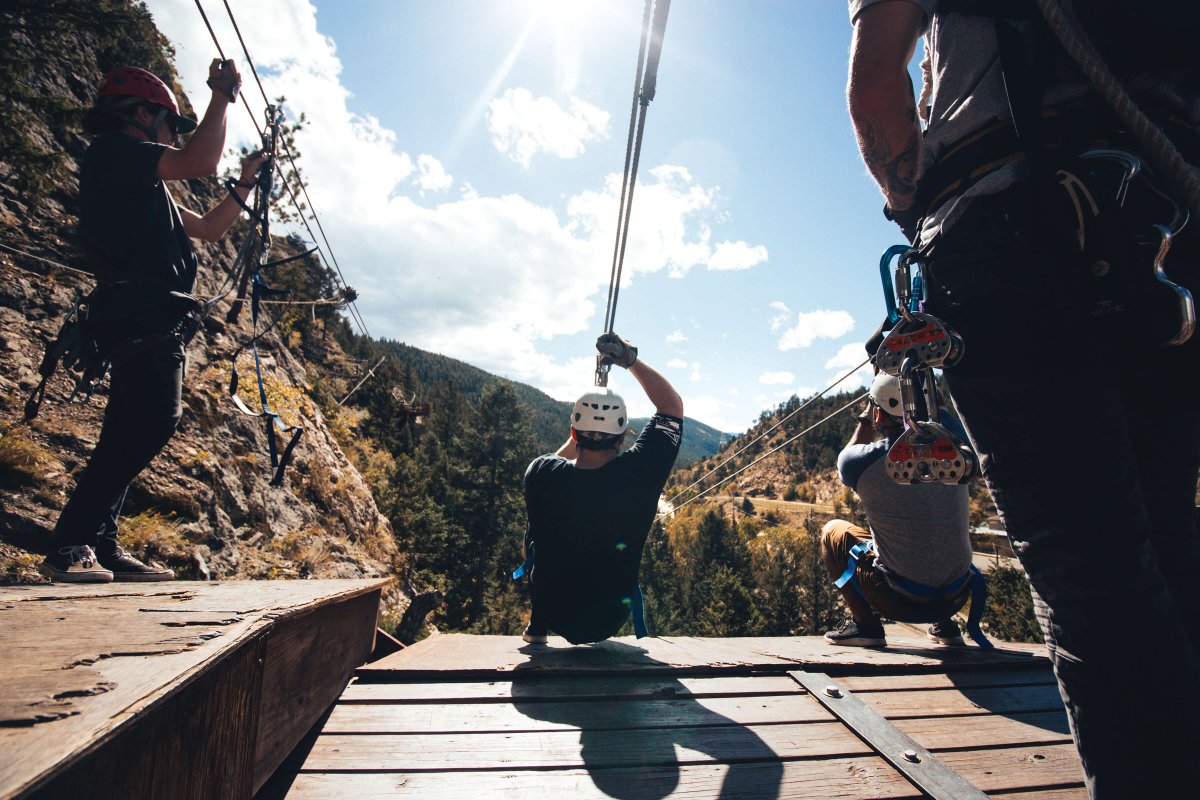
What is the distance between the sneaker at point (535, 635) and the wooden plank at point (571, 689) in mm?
720

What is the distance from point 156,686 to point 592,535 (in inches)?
89.6

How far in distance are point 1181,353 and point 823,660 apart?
6.19 ft

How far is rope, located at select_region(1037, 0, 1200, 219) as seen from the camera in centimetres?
106

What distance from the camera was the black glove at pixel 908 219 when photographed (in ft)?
5.06

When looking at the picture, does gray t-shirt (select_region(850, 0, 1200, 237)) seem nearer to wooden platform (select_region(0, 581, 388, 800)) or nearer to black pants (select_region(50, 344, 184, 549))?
wooden platform (select_region(0, 581, 388, 800))

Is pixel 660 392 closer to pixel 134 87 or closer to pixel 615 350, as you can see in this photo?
pixel 615 350

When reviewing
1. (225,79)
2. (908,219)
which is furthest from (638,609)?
(225,79)

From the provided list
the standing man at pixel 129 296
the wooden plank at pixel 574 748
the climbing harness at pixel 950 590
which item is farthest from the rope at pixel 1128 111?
the standing man at pixel 129 296

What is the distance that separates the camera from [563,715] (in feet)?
6.19

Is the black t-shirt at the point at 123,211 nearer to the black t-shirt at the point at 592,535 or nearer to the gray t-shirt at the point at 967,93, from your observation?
the black t-shirt at the point at 592,535

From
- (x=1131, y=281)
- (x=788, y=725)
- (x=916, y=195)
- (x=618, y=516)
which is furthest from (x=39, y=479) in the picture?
(x=1131, y=281)

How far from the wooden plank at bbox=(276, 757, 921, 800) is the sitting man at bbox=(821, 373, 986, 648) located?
1.87m

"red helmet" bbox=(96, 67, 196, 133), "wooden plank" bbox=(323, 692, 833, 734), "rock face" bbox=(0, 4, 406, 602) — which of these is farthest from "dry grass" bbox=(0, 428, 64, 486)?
"wooden plank" bbox=(323, 692, 833, 734)

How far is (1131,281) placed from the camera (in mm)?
1095
